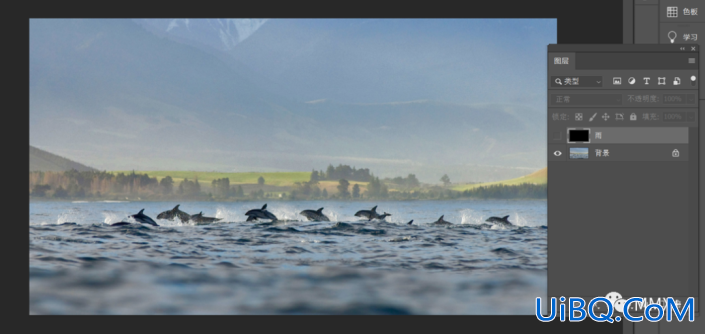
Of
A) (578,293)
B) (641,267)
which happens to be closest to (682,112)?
(641,267)

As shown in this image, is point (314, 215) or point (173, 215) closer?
point (173, 215)

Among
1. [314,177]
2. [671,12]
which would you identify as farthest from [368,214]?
[314,177]

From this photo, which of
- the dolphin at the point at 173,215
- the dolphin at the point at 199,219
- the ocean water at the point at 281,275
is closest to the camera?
the ocean water at the point at 281,275

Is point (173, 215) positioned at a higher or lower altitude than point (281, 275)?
higher

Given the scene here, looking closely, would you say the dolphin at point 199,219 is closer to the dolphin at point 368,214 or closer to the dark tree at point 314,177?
the dolphin at point 368,214

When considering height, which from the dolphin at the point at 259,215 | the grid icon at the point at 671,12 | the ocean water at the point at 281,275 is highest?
the grid icon at the point at 671,12

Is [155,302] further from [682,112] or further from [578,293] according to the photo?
[682,112]

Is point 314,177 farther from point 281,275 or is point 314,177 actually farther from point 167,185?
point 281,275

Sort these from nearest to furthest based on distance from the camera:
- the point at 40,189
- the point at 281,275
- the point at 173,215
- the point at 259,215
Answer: the point at 281,275, the point at 173,215, the point at 259,215, the point at 40,189

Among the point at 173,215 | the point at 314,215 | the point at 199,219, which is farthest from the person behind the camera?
the point at 314,215

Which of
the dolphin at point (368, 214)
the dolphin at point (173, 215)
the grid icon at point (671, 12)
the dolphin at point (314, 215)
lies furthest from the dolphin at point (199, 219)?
the grid icon at point (671, 12)

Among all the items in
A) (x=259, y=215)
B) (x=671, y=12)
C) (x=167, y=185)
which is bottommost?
(x=259, y=215)

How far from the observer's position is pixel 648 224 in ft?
33.5

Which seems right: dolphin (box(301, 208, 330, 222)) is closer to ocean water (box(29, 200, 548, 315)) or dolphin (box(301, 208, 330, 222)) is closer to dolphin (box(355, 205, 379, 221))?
dolphin (box(355, 205, 379, 221))
